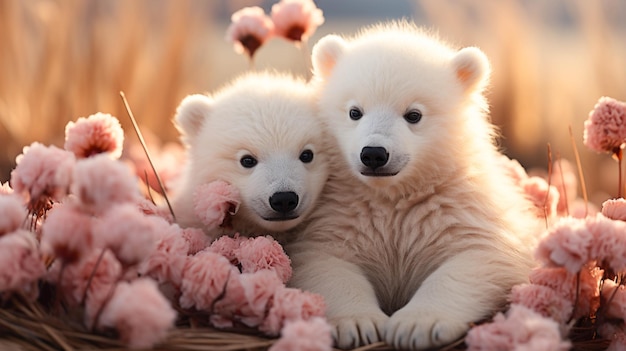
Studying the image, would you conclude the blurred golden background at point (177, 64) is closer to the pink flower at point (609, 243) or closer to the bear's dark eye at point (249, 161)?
the bear's dark eye at point (249, 161)

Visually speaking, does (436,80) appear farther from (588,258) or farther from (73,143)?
(73,143)

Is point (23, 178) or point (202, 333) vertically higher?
point (23, 178)

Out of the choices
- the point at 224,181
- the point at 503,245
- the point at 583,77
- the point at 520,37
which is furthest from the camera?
the point at 583,77

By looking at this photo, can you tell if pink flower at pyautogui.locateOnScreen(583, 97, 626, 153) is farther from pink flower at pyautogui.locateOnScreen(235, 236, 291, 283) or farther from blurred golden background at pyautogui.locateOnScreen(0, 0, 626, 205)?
blurred golden background at pyautogui.locateOnScreen(0, 0, 626, 205)

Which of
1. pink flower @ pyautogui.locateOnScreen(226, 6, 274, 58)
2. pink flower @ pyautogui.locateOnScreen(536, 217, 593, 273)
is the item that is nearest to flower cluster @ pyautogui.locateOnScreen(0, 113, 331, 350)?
pink flower @ pyautogui.locateOnScreen(536, 217, 593, 273)

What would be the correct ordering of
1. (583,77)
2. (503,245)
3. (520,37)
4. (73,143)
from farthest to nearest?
(583,77) < (520,37) < (503,245) < (73,143)

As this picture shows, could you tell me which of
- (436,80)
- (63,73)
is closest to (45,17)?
(63,73)

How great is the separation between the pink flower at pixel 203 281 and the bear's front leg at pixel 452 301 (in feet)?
1.31

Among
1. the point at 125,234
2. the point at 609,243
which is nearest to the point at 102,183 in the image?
the point at 125,234

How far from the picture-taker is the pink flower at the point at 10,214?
1.55 meters

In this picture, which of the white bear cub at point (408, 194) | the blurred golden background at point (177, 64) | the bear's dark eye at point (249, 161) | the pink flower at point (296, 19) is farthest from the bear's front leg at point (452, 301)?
the blurred golden background at point (177, 64)

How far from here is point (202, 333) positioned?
1713mm

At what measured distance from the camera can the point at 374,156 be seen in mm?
2047

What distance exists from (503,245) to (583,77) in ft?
12.2
